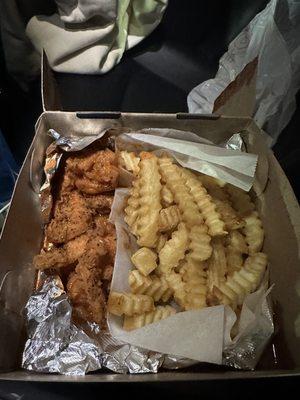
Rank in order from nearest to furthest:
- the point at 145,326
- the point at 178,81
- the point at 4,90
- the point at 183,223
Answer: the point at 145,326 → the point at 183,223 → the point at 4,90 → the point at 178,81

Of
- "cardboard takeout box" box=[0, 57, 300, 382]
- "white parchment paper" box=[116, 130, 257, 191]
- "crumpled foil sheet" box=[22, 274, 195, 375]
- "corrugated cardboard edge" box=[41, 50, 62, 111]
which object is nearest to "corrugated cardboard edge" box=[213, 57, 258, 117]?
"cardboard takeout box" box=[0, 57, 300, 382]

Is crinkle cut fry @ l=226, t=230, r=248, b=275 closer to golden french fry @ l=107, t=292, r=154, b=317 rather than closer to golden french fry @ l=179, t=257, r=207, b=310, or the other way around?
golden french fry @ l=179, t=257, r=207, b=310

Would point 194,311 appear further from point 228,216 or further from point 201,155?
point 201,155

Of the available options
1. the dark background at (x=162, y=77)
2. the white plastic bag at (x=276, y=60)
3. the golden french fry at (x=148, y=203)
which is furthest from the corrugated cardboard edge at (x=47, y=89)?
the white plastic bag at (x=276, y=60)

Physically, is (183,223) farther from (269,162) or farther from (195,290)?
(269,162)

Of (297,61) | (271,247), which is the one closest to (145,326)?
(271,247)
